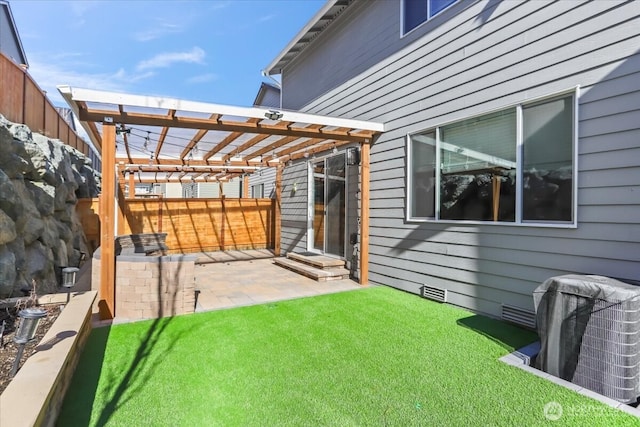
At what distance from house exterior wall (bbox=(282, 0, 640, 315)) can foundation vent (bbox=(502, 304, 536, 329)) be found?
0.08m

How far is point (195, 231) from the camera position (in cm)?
1057

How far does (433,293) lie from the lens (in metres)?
4.86

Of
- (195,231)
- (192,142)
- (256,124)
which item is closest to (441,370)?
(256,124)

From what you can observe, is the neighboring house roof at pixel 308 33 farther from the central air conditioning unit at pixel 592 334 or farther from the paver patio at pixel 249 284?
the central air conditioning unit at pixel 592 334

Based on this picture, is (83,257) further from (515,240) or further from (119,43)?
(119,43)

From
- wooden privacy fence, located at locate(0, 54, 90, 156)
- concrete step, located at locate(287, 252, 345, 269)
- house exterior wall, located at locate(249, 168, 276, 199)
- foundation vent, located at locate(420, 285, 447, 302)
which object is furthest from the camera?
house exterior wall, located at locate(249, 168, 276, 199)

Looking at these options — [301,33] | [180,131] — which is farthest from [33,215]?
[301,33]

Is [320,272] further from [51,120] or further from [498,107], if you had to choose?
[51,120]

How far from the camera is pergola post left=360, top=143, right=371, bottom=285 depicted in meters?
6.05

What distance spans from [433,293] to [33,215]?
638 cm

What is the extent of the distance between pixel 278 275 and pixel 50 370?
Answer: 488 cm

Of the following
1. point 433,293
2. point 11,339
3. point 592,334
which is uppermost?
point 592,334

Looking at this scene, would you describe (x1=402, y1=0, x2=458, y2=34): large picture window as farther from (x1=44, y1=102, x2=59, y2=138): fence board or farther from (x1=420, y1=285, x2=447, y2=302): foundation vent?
(x1=44, y1=102, x2=59, y2=138): fence board

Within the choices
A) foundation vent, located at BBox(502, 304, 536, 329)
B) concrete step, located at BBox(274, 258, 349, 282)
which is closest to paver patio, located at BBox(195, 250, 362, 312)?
concrete step, located at BBox(274, 258, 349, 282)
